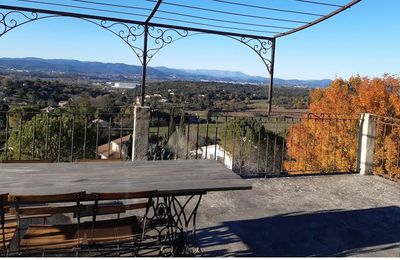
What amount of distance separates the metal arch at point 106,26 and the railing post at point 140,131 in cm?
114

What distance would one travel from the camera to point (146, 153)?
562 cm

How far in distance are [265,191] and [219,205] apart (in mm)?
959

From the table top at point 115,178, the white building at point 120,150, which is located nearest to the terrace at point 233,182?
the table top at point 115,178

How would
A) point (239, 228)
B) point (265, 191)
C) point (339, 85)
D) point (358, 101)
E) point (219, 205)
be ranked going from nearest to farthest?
point (239, 228) < point (219, 205) < point (265, 191) < point (358, 101) < point (339, 85)

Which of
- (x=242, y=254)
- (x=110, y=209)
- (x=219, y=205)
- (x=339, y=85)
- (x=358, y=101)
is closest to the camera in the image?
(x=110, y=209)

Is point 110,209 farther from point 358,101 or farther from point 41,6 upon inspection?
point 358,101

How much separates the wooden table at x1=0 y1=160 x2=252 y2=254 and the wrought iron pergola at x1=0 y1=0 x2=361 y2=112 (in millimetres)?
2402

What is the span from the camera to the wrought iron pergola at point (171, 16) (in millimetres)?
5715

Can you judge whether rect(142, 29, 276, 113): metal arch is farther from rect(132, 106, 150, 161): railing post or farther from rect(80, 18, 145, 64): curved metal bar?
rect(132, 106, 150, 161): railing post

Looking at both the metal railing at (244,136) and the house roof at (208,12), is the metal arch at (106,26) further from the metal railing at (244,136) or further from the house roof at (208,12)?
the metal railing at (244,136)

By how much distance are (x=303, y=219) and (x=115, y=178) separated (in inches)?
87.8

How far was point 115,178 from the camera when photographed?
10.8ft

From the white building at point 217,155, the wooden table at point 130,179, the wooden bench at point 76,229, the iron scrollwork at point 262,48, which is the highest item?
the iron scrollwork at point 262,48

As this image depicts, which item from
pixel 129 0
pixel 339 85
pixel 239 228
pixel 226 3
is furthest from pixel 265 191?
pixel 339 85
